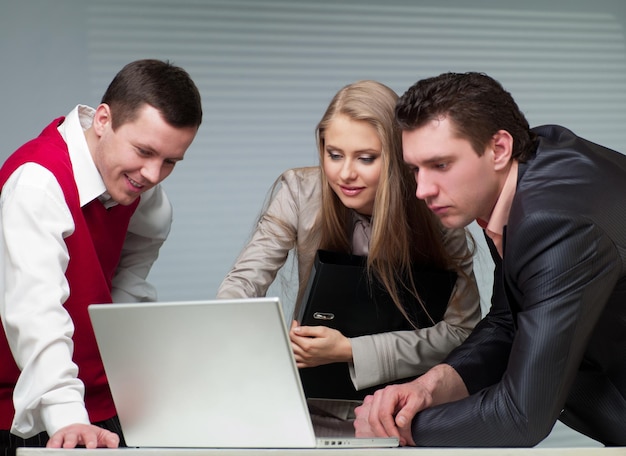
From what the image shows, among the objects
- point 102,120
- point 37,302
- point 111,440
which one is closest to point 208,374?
point 111,440

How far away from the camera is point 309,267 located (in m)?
2.33

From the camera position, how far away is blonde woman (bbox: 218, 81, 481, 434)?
2.12m

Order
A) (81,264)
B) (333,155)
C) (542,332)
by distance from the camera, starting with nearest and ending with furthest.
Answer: (542,332), (81,264), (333,155)

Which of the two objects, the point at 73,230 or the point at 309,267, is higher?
the point at 73,230

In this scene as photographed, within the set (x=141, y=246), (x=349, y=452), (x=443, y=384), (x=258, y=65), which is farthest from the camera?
(x=258, y=65)

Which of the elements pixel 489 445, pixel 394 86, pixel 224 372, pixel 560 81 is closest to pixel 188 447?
pixel 224 372

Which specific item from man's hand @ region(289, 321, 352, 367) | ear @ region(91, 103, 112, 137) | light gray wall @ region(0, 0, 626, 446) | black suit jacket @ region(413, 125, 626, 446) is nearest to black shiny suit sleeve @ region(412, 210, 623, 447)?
black suit jacket @ region(413, 125, 626, 446)

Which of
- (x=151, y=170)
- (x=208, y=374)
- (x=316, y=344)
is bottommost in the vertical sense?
(x=316, y=344)

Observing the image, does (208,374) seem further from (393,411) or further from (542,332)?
(542,332)

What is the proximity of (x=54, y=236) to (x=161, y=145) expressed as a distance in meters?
0.32

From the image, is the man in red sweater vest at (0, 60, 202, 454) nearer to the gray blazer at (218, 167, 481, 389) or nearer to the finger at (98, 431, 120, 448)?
the finger at (98, 431, 120, 448)

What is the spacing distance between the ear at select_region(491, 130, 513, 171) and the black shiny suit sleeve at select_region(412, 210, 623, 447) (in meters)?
0.21

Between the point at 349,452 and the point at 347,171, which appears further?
the point at 347,171

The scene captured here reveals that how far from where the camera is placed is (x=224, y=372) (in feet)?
4.68
